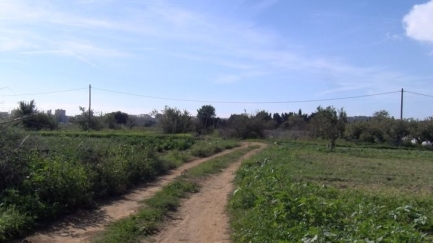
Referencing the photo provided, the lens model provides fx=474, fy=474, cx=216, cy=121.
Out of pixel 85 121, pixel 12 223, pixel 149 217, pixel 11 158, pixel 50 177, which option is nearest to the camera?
pixel 12 223

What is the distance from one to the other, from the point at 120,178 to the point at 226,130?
163 feet

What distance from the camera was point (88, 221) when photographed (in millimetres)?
10594

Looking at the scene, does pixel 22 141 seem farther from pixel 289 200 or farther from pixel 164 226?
pixel 289 200

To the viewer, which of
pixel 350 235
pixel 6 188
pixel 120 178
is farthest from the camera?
pixel 120 178

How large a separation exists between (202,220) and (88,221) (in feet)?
8.48

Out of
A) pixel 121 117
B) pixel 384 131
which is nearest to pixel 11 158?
pixel 384 131

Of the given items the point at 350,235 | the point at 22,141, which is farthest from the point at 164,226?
the point at 22,141

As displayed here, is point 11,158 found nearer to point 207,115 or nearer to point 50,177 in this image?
point 50,177

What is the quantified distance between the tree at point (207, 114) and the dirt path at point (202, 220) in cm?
5951

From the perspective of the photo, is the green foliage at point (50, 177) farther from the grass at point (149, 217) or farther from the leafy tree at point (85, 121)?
the leafy tree at point (85, 121)

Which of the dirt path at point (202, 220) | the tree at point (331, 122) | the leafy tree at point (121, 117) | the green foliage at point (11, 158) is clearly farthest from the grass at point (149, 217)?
the leafy tree at point (121, 117)

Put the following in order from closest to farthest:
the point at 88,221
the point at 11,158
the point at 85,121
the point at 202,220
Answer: the point at 88,221, the point at 202,220, the point at 11,158, the point at 85,121

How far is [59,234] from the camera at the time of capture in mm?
9289

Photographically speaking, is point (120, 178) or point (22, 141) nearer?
point (22, 141)
